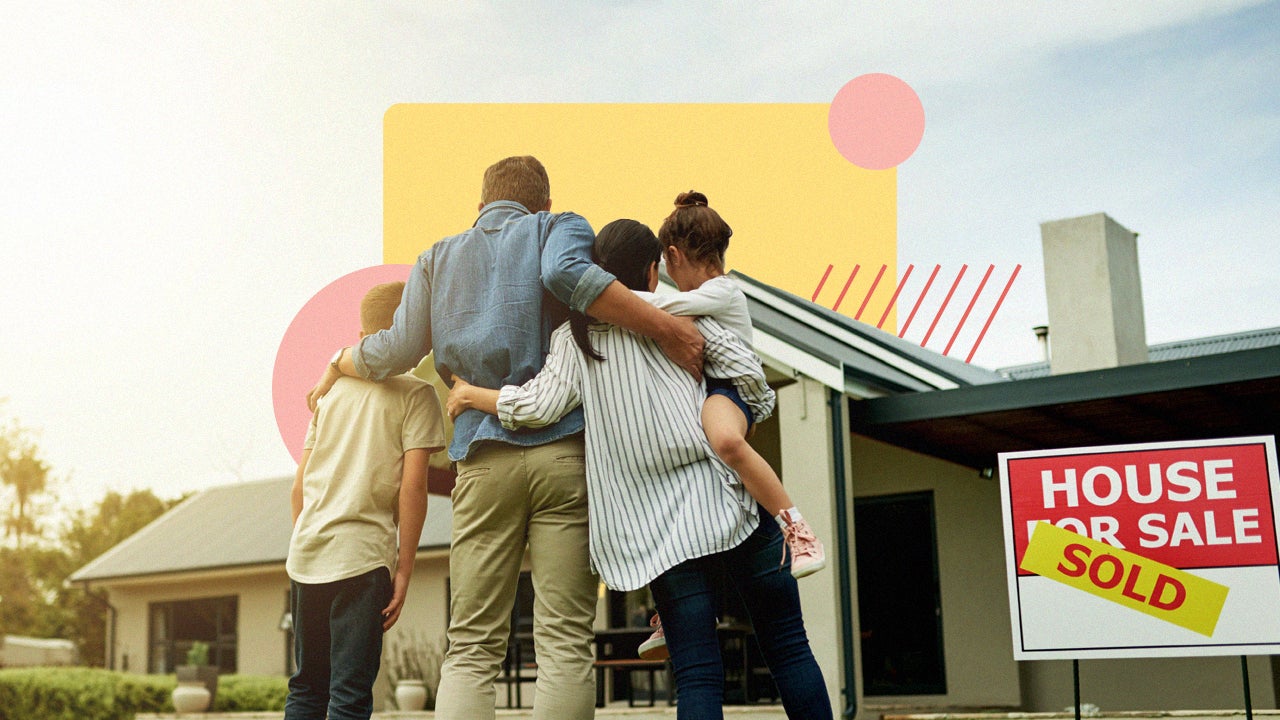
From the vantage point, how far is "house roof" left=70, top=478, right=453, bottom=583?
1911 centimetres

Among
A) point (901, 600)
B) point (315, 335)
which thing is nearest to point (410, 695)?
point (901, 600)

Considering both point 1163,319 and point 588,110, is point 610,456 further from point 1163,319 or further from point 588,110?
point 1163,319

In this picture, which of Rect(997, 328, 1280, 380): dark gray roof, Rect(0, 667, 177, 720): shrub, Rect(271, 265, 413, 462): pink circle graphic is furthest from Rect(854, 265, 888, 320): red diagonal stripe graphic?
Rect(0, 667, 177, 720): shrub

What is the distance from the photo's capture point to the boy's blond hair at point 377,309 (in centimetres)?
311

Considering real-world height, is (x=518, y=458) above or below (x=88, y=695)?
above

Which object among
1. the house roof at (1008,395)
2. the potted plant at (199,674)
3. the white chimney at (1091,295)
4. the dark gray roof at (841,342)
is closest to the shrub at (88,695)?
the potted plant at (199,674)

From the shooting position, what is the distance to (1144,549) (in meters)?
4.26

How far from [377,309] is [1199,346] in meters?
21.6

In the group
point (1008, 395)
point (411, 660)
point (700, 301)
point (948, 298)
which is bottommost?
point (411, 660)

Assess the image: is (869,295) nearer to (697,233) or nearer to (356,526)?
(697,233)

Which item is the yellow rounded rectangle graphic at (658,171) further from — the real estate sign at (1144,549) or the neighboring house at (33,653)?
the neighboring house at (33,653)

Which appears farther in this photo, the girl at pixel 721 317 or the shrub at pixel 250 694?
the shrub at pixel 250 694

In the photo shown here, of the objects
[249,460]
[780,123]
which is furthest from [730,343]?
[249,460]

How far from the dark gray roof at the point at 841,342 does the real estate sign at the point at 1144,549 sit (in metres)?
3.46
